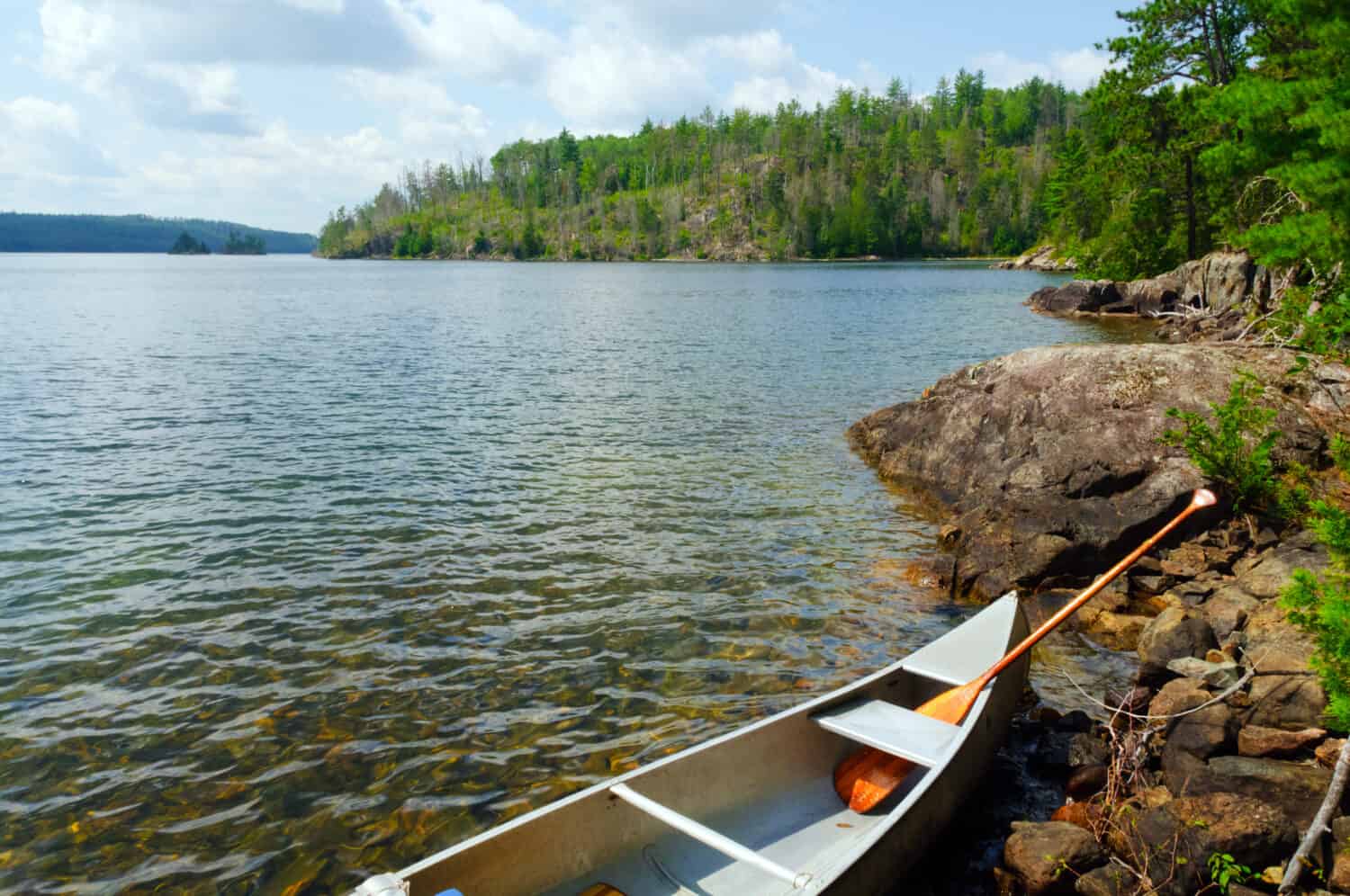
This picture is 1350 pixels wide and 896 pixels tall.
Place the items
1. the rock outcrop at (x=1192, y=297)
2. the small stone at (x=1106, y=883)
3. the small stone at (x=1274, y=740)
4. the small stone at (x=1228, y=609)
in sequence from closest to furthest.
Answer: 1. the small stone at (x=1106, y=883)
2. the small stone at (x=1274, y=740)
3. the small stone at (x=1228, y=609)
4. the rock outcrop at (x=1192, y=297)

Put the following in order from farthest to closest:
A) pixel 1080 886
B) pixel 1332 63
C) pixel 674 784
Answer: pixel 1332 63 → pixel 674 784 → pixel 1080 886

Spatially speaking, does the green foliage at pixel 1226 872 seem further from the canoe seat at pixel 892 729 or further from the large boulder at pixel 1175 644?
the large boulder at pixel 1175 644

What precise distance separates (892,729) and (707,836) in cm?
240

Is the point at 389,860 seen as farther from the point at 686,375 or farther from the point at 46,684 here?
the point at 686,375

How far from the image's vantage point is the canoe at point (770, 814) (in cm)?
575

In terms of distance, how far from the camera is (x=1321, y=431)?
45.4ft

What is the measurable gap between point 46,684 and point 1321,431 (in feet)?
60.2

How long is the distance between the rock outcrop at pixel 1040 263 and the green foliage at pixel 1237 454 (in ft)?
329

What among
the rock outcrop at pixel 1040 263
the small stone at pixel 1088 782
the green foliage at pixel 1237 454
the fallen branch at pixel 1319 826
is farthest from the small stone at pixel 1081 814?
the rock outcrop at pixel 1040 263

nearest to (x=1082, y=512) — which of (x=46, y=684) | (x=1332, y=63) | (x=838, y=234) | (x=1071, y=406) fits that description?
(x=1071, y=406)

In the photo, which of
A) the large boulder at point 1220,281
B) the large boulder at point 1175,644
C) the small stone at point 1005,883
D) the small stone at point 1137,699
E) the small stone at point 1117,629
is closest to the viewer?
the small stone at point 1005,883

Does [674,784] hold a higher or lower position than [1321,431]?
lower

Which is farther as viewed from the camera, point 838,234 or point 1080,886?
point 838,234

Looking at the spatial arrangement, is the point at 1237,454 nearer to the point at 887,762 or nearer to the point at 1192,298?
the point at 887,762
